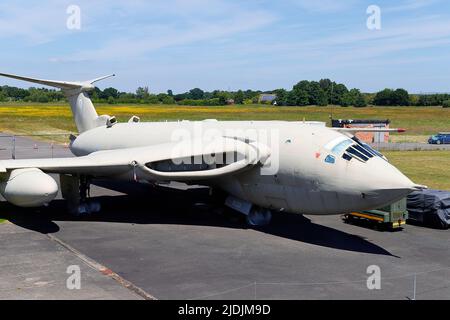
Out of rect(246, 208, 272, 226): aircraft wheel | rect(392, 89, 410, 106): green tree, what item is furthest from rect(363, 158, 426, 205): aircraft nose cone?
rect(392, 89, 410, 106): green tree

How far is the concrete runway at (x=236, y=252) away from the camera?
13.8 metres

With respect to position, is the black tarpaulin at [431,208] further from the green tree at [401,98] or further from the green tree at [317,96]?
the green tree at [401,98]

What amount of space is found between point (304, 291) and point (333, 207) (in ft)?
17.0

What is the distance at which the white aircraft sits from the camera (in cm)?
1748

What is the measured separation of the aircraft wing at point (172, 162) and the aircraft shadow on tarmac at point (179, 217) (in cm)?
236

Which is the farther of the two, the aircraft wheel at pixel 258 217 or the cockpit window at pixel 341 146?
the aircraft wheel at pixel 258 217

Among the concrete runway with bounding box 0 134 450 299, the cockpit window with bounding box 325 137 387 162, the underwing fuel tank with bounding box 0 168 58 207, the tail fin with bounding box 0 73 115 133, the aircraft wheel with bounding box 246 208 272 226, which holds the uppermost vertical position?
the tail fin with bounding box 0 73 115 133

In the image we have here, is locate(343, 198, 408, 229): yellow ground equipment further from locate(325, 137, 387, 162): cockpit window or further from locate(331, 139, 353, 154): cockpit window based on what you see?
locate(331, 139, 353, 154): cockpit window

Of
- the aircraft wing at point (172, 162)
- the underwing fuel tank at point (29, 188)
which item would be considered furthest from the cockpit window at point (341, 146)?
the underwing fuel tank at point (29, 188)

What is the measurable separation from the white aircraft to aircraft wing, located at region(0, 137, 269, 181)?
40 mm

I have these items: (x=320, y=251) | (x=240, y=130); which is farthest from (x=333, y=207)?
(x=240, y=130)

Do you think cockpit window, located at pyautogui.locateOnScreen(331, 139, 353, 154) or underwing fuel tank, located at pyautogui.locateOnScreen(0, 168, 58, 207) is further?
underwing fuel tank, located at pyautogui.locateOnScreen(0, 168, 58, 207)

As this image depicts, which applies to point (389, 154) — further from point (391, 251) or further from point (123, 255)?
point (123, 255)

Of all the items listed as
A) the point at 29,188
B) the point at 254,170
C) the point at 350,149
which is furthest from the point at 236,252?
the point at 29,188
